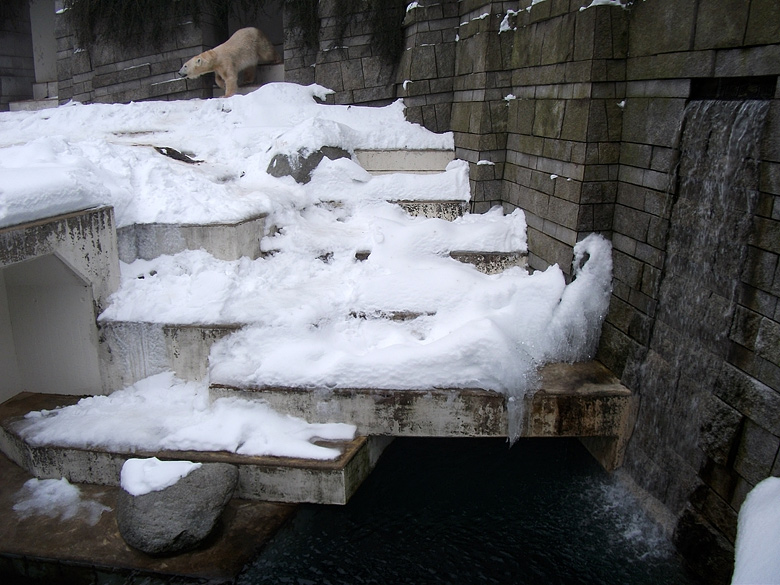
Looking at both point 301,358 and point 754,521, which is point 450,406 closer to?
point 301,358

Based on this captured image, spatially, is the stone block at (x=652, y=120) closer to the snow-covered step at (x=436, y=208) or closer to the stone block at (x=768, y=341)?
the stone block at (x=768, y=341)

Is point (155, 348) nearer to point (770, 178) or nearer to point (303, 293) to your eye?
point (303, 293)

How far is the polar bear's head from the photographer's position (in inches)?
376

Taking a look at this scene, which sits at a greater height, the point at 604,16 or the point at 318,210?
the point at 604,16

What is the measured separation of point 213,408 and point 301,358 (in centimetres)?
77

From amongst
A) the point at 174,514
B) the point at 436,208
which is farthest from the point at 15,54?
the point at 174,514

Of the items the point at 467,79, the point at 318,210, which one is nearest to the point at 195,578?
the point at 318,210

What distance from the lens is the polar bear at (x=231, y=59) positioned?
31.5ft

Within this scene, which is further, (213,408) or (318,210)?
(318,210)

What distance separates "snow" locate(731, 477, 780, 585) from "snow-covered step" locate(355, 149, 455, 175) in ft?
17.8

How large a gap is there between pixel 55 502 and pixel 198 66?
7.51 meters

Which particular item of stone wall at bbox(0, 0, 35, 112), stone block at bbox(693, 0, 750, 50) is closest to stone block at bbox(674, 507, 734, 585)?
stone block at bbox(693, 0, 750, 50)

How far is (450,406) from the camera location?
4.27 meters

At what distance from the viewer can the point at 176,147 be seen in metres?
7.70
